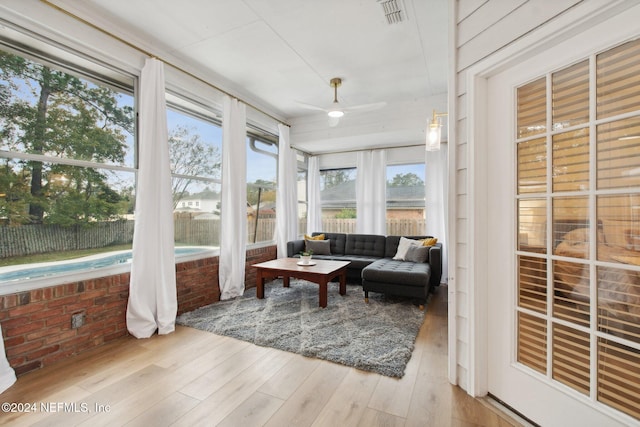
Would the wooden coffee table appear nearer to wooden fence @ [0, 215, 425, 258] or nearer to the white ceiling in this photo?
wooden fence @ [0, 215, 425, 258]

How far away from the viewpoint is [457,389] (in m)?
1.87

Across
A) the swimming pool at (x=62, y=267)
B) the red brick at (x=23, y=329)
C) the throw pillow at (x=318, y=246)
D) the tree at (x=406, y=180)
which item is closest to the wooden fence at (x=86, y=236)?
the swimming pool at (x=62, y=267)

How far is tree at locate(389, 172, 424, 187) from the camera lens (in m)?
5.45

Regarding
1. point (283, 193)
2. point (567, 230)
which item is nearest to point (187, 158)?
point (283, 193)

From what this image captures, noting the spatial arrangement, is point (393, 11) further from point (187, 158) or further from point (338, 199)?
point (338, 199)

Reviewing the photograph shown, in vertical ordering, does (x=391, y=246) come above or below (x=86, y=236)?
below

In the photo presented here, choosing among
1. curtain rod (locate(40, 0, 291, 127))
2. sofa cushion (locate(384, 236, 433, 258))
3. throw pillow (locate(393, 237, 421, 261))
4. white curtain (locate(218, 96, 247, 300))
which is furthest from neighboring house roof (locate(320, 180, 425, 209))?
curtain rod (locate(40, 0, 291, 127))

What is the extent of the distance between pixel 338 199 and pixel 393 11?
401cm

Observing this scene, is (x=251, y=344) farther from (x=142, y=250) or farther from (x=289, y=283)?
(x=289, y=283)

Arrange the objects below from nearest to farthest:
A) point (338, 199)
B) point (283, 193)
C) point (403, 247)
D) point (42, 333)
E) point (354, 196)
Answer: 1. point (42, 333)
2. point (403, 247)
3. point (283, 193)
4. point (354, 196)
5. point (338, 199)

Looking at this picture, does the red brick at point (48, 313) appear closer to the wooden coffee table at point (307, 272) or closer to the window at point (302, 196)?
the wooden coffee table at point (307, 272)

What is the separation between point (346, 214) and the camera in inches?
239

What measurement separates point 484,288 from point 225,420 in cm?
177

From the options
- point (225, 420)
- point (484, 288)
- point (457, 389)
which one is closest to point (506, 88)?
point (484, 288)
